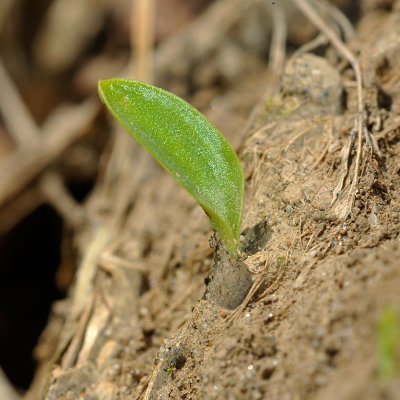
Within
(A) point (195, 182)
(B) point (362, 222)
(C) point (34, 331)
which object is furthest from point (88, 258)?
(B) point (362, 222)

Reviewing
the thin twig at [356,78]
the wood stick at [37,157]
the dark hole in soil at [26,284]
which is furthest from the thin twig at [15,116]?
the thin twig at [356,78]

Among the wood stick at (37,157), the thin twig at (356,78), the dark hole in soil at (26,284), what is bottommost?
the dark hole in soil at (26,284)

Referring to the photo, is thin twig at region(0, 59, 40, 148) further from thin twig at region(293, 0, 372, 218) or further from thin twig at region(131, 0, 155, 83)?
thin twig at region(293, 0, 372, 218)

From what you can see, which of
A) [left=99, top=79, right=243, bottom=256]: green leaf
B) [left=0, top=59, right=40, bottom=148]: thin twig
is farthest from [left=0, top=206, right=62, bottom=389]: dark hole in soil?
[left=99, top=79, right=243, bottom=256]: green leaf

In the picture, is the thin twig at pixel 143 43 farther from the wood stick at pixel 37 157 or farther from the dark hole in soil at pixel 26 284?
the dark hole in soil at pixel 26 284

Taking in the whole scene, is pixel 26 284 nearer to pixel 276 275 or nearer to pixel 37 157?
pixel 37 157

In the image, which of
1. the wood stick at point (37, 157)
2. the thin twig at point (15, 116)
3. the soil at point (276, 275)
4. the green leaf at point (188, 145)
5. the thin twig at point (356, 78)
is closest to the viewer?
the soil at point (276, 275)

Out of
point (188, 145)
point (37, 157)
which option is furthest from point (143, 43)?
point (188, 145)
